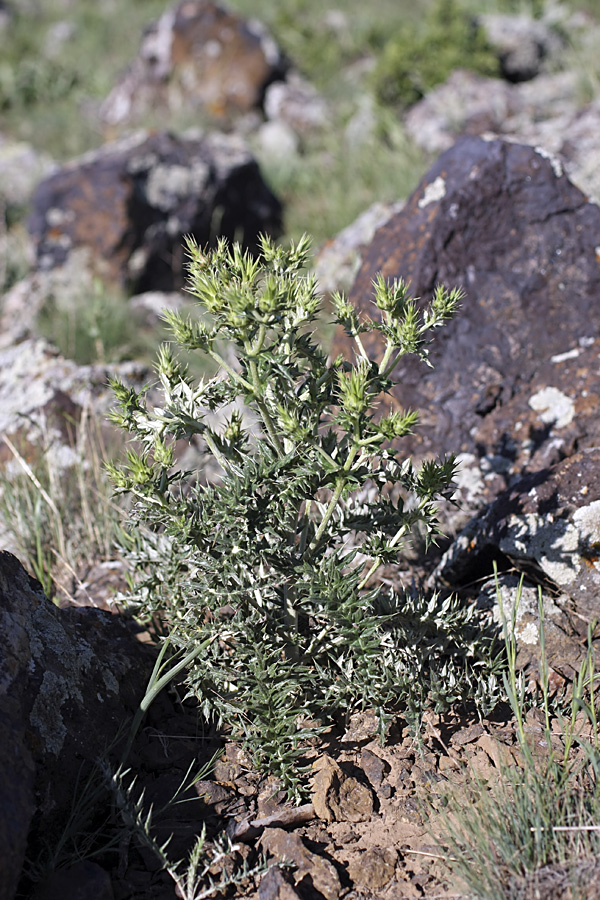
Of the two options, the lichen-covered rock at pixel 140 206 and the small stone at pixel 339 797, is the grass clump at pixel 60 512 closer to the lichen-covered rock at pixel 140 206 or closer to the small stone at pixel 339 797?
the small stone at pixel 339 797

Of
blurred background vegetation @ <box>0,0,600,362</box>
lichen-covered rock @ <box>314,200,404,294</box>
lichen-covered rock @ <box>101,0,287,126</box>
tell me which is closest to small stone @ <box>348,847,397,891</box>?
lichen-covered rock @ <box>314,200,404,294</box>

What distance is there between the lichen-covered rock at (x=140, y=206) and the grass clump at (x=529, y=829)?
547cm

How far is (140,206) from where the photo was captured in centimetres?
658

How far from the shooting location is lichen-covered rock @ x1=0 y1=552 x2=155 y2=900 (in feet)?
5.96

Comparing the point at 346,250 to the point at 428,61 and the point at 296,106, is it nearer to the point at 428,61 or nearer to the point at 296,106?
the point at 428,61

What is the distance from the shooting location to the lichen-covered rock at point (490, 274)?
3.38m

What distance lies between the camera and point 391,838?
210cm

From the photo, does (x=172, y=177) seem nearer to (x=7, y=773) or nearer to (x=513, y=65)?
(x=513, y=65)

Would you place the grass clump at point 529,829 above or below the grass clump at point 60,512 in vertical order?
below

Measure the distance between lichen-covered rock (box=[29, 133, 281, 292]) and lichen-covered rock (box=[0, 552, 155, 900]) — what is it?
464cm

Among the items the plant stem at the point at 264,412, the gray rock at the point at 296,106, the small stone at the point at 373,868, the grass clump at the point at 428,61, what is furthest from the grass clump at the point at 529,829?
the gray rock at the point at 296,106

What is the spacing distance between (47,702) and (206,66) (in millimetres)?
10178

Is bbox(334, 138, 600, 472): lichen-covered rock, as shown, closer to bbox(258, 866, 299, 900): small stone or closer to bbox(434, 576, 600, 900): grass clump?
bbox(434, 576, 600, 900): grass clump

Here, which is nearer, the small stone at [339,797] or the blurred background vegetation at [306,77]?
the small stone at [339,797]
